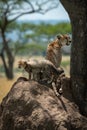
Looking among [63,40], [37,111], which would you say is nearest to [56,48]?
[63,40]

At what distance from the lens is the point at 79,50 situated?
6.61 m

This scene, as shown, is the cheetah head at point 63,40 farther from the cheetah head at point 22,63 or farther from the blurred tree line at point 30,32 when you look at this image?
the blurred tree line at point 30,32

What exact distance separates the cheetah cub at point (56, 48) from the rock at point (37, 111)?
2.50 ft

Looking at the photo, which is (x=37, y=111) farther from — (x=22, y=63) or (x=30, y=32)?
(x=30, y=32)

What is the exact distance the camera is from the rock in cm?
592

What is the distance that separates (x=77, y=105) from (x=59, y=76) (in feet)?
1.66

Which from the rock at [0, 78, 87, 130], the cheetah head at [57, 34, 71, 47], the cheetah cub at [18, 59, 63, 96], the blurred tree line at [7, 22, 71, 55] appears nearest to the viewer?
the rock at [0, 78, 87, 130]

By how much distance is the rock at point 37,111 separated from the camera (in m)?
5.92

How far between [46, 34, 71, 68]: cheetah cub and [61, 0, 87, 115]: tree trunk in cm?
34

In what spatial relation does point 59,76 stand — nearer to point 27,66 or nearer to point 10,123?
point 27,66

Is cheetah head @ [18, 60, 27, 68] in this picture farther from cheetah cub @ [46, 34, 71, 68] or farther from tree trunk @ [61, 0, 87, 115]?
tree trunk @ [61, 0, 87, 115]

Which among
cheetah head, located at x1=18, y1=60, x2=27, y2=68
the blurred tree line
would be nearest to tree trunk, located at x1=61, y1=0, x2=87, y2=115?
cheetah head, located at x1=18, y1=60, x2=27, y2=68

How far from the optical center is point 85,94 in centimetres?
666

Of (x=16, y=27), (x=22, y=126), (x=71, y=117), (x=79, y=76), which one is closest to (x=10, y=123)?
(x=22, y=126)
